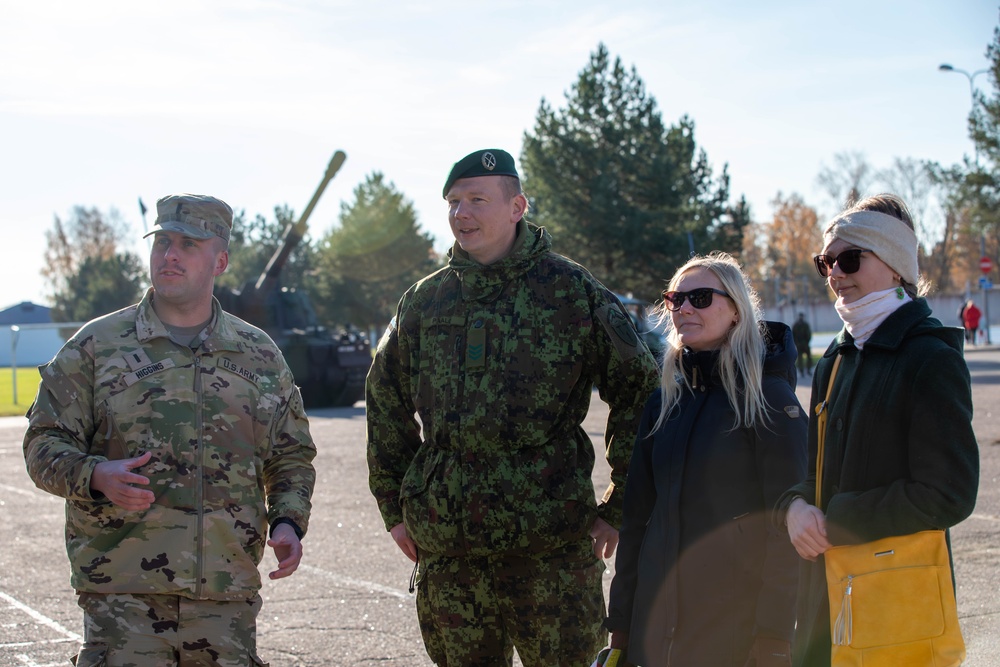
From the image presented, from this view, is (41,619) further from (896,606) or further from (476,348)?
(896,606)

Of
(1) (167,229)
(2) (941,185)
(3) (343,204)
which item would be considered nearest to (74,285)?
(3) (343,204)

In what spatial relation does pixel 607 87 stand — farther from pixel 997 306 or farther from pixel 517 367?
pixel 517 367

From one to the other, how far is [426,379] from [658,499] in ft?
3.09

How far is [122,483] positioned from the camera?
3.15 metres

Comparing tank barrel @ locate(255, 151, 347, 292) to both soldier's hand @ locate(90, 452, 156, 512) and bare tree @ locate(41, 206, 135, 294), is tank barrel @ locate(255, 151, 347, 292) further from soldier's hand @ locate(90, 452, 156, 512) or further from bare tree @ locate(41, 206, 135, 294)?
bare tree @ locate(41, 206, 135, 294)

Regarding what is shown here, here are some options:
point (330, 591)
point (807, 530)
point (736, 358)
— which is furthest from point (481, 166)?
point (330, 591)

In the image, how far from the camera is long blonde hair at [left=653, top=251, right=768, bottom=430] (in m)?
3.22

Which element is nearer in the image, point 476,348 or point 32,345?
point 476,348

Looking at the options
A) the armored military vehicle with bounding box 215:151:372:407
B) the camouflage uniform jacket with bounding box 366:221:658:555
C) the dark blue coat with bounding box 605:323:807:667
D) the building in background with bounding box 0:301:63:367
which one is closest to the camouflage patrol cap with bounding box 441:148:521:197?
the camouflage uniform jacket with bounding box 366:221:658:555

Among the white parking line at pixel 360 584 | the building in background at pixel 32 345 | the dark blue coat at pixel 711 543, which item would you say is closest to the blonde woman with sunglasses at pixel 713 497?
the dark blue coat at pixel 711 543

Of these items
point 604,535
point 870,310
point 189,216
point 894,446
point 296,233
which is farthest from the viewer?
point 296,233

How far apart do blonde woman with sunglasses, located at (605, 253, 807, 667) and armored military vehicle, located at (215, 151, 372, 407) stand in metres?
20.0

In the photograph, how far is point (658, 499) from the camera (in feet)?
10.7

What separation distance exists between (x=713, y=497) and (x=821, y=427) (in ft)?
1.20
